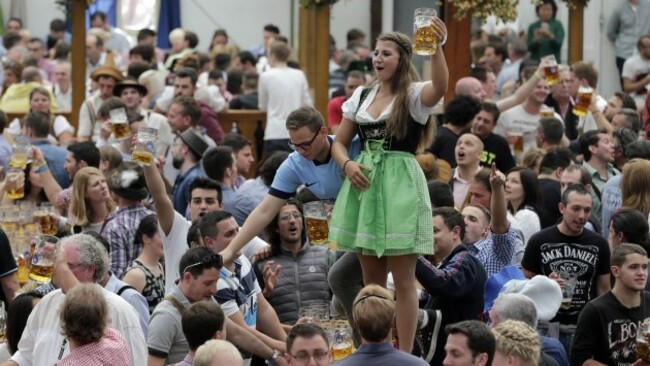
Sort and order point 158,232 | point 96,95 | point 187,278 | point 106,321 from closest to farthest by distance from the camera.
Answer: point 106,321, point 187,278, point 158,232, point 96,95

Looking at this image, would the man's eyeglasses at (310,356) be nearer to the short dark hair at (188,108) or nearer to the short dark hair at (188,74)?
the short dark hair at (188,108)

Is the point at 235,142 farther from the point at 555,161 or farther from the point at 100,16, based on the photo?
the point at 100,16

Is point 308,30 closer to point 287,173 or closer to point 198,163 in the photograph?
point 198,163

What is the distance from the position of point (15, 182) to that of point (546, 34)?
35.5 feet

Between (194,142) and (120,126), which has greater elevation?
(120,126)

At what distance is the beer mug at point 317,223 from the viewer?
9086mm

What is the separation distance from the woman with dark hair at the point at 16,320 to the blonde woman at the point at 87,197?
2457 mm

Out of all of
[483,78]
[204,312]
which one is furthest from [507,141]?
[204,312]

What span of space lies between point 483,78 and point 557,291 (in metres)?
7.61

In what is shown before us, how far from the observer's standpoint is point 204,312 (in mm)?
7910

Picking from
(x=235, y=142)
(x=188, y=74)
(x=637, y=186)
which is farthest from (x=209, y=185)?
(x=188, y=74)

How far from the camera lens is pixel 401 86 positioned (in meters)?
8.43

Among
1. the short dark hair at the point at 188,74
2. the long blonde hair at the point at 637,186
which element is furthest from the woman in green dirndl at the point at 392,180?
the short dark hair at the point at 188,74


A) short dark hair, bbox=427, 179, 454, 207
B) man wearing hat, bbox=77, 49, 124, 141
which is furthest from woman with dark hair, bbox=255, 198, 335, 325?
man wearing hat, bbox=77, 49, 124, 141
